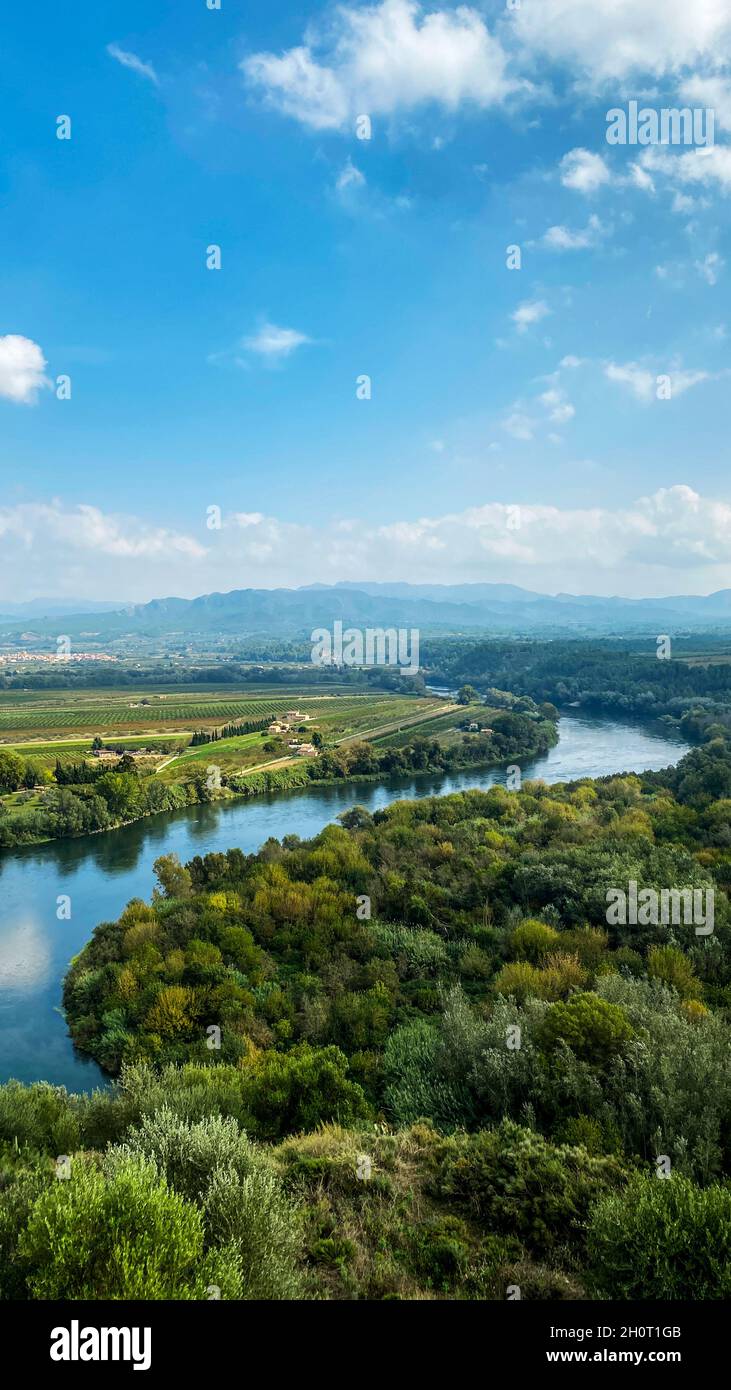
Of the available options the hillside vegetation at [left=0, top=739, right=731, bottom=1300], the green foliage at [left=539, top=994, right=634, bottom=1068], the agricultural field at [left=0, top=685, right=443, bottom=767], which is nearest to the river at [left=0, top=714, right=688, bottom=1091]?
the hillside vegetation at [left=0, top=739, right=731, bottom=1300]

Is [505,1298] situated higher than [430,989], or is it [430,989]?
[505,1298]

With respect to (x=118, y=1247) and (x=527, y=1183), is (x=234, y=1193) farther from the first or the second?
(x=527, y=1183)

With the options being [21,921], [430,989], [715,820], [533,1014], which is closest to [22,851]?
[21,921]

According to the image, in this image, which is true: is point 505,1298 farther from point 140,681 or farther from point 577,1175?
point 140,681

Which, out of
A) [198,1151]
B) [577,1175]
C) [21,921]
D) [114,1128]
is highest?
[198,1151]

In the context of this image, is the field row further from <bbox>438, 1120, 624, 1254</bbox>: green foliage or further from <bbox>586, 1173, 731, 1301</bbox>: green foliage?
<bbox>586, 1173, 731, 1301</bbox>: green foliage

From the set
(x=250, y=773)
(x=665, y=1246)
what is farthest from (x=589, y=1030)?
(x=250, y=773)

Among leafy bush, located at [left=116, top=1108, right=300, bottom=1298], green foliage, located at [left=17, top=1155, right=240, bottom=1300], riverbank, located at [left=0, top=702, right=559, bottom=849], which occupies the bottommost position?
riverbank, located at [left=0, top=702, right=559, bottom=849]

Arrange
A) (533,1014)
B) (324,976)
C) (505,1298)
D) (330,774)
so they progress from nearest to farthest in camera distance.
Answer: (505,1298), (533,1014), (324,976), (330,774)
